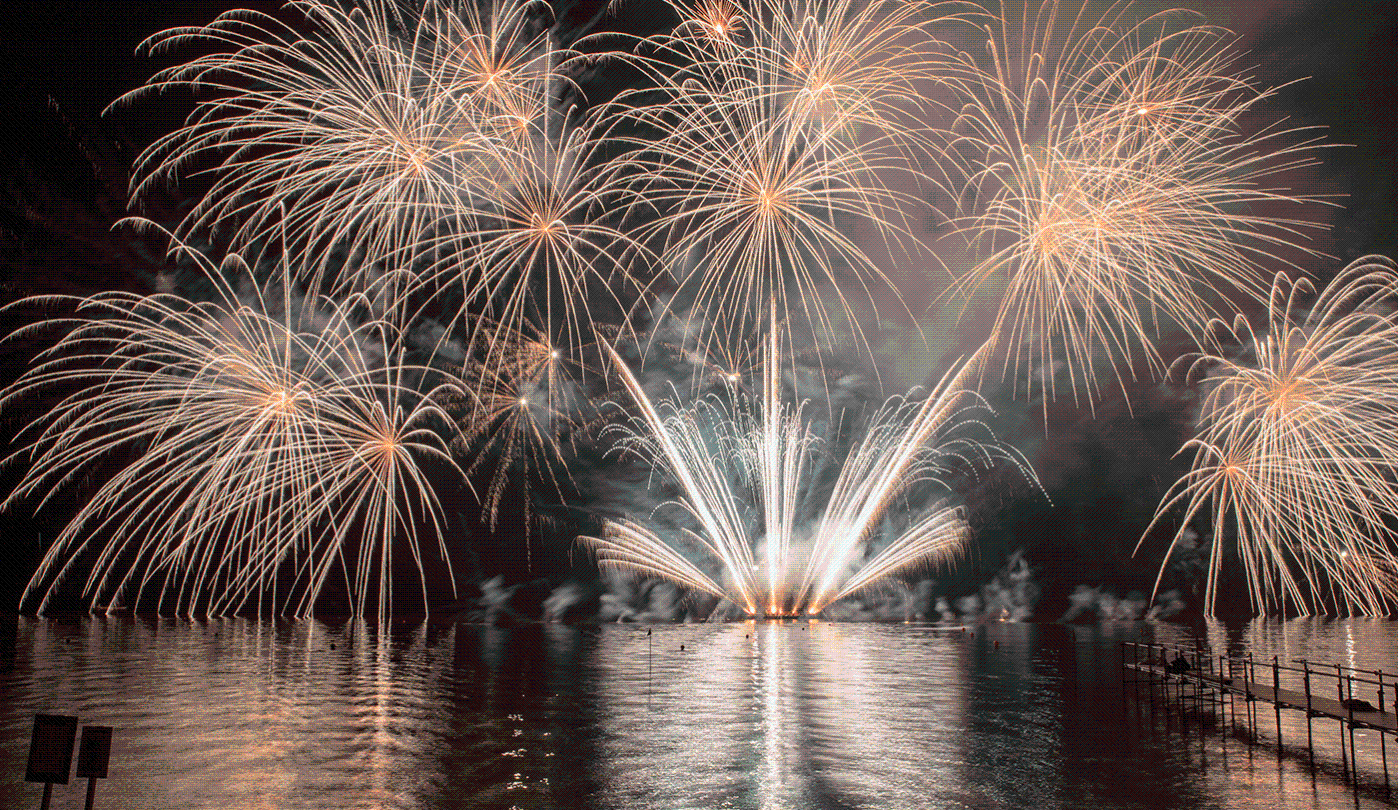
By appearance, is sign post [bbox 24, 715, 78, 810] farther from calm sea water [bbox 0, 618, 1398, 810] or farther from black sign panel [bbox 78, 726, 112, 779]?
calm sea water [bbox 0, 618, 1398, 810]

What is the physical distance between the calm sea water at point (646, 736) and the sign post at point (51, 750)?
21.3 ft

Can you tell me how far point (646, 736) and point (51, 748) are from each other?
15.0 metres

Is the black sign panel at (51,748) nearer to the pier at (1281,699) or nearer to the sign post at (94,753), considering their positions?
the sign post at (94,753)

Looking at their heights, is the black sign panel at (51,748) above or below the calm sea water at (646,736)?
above

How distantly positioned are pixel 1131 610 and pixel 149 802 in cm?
12224

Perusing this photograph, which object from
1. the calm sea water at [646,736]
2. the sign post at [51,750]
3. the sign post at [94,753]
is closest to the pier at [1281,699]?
the calm sea water at [646,736]

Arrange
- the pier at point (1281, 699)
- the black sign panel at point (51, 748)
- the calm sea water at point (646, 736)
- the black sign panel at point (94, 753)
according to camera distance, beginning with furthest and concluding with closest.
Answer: the pier at point (1281, 699) → the calm sea water at point (646, 736) → the black sign panel at point (94, 753) → the black sign panel at point (51, 748)

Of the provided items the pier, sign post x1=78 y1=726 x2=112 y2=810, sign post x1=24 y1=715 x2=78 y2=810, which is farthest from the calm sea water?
sign post x1=24 y1=715 x2=78 y2=810

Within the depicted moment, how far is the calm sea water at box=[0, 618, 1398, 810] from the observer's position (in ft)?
55.7

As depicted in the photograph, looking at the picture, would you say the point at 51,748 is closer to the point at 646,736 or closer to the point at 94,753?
the point at 94,753

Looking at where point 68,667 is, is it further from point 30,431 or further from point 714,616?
point 714,616

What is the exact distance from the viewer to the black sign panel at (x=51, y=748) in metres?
9.95

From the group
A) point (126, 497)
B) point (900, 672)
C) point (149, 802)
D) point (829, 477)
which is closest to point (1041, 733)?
point (900, 672)

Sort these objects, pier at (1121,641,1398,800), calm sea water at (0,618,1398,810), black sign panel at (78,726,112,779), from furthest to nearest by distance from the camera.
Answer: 1. pier at (1121,641,1398,800)
2. calm sea water at (0,618,1398,810)
3. black sign panel at (78,726,112,779)
